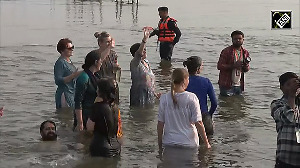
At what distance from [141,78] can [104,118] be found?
12.8ft

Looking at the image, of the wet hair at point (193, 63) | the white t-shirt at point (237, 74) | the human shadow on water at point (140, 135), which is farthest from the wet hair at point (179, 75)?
the white t-shirt at point (237, 74)

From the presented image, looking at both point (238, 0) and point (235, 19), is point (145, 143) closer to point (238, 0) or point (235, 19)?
point (235, 19)

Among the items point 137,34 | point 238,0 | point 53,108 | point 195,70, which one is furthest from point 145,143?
point 238,0

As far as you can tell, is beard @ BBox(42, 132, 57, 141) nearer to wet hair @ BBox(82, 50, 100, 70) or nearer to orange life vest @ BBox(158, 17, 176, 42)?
wet hair @ BBox(82, 50, 100, 70)

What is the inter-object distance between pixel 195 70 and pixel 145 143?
A: 5.89 feet

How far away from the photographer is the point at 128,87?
14539mm

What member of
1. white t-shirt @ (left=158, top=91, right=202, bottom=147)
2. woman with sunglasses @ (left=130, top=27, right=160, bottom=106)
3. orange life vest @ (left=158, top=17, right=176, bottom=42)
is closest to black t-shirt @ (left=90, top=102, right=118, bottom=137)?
white t-shirt @ (left=158, top=91, right=202, bottom=147)

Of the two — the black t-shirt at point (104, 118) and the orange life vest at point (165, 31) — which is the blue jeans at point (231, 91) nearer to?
the orange life vest at point (165, 31)

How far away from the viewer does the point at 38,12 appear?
3906 cm

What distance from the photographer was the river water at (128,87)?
8.79 m

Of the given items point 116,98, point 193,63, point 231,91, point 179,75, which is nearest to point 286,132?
point 179,75

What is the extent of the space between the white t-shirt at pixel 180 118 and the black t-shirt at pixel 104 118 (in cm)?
61

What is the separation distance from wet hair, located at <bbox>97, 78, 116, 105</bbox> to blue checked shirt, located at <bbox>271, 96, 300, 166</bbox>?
2168 mm

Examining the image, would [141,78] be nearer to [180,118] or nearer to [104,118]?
[180,118]
